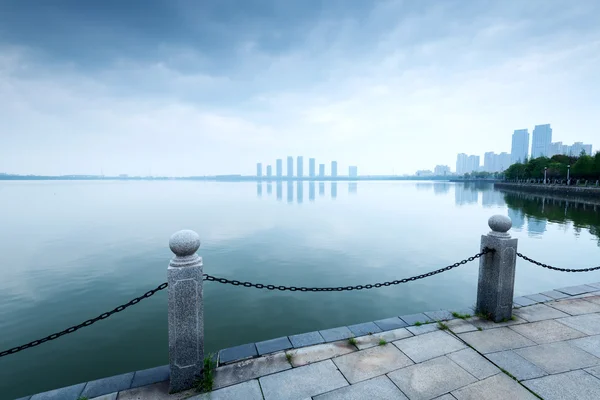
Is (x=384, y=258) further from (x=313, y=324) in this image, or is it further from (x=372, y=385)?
(x=372, y=385)

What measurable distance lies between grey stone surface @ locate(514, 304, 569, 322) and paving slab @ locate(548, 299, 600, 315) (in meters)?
0.21

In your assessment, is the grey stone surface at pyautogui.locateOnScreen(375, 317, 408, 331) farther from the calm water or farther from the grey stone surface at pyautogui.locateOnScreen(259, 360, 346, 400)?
the calm water

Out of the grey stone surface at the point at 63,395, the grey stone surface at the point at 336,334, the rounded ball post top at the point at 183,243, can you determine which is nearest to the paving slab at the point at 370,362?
the grey stone surface at the point at 336,334

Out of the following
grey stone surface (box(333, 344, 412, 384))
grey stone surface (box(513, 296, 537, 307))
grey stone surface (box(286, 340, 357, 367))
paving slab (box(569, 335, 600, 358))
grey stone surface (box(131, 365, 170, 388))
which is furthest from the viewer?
grey stone surface (box(513, 296, 537, 307))

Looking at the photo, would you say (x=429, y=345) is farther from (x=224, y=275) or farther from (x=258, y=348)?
(x=224, y=275)

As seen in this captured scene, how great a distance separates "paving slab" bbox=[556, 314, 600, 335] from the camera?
4916mm

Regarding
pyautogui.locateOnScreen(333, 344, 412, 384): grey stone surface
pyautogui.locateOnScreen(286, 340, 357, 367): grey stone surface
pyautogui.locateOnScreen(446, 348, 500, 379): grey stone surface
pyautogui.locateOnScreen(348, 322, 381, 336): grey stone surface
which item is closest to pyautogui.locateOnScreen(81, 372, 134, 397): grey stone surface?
pyautogui.locateOnScreen(286, 340, 357, 367): grey stone surface

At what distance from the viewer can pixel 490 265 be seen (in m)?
5.29

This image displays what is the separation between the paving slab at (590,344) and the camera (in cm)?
432

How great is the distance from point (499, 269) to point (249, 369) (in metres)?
4.38

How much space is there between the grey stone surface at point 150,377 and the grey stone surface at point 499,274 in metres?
5.35

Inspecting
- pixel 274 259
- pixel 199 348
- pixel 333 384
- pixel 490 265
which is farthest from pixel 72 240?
pixel 490 265

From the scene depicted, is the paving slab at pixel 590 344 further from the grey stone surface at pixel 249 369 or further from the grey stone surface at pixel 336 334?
the grey stone surface at pixel 249 369

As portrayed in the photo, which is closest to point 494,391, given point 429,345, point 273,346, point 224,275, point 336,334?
point 429,345
